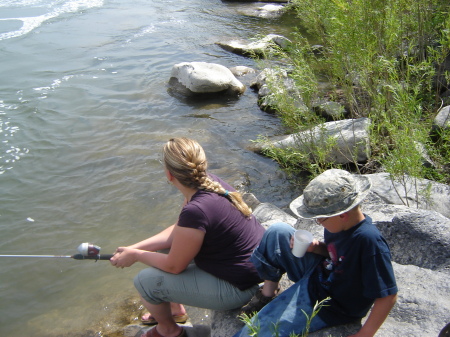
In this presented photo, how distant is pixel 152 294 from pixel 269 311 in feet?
2.85

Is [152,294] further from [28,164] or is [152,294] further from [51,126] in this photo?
[51,126]

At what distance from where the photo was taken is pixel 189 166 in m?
3.13

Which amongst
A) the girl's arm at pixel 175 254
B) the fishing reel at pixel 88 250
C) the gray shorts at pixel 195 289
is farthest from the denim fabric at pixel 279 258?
the fishing reel at pixel 88 250

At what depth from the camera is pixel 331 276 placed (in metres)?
2.81

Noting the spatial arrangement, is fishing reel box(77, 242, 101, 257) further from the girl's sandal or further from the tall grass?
the tall grass

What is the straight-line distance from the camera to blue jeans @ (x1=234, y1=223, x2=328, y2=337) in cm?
283

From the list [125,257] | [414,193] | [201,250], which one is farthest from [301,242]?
[414,193]

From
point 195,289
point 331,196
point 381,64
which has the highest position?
point 331,196

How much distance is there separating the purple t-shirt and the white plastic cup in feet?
1.46

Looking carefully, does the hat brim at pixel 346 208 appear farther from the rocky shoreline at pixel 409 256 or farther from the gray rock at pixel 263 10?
the gray rock at pixel 263 10

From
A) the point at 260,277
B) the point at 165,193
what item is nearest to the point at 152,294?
the point at 260,277

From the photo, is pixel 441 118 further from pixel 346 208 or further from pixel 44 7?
pixel 44 7

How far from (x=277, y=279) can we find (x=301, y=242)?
1.45 feet

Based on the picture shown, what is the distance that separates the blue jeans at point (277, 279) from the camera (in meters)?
2.83
